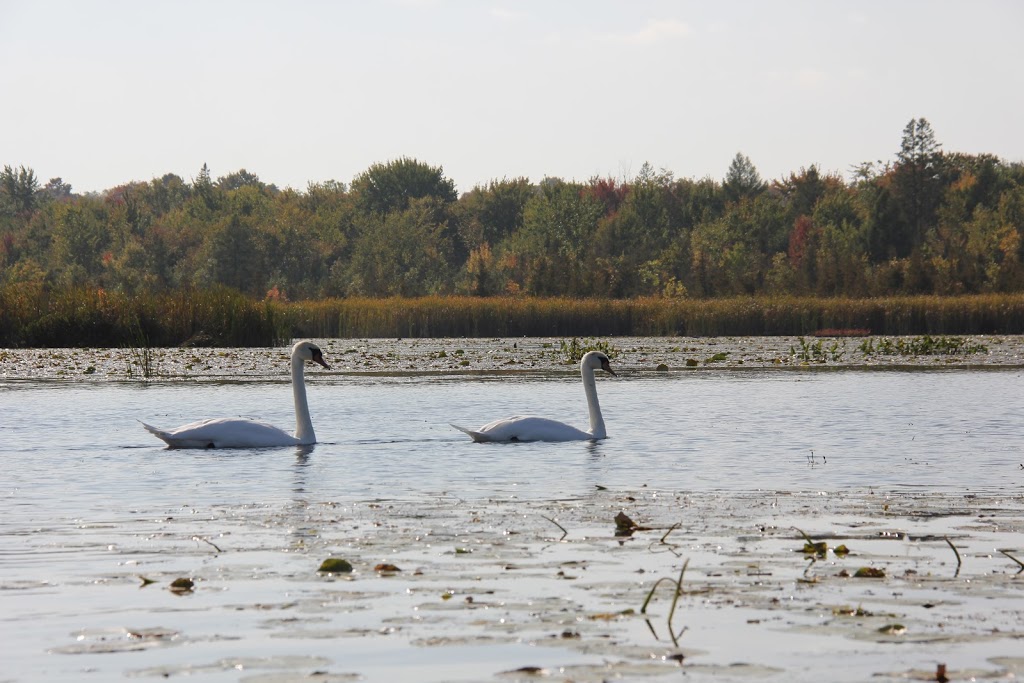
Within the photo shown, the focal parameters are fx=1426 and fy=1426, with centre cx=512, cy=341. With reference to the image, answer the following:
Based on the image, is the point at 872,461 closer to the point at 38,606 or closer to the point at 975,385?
the point at 38,606

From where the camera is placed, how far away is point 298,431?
1330cm

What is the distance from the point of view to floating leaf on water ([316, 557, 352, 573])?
6699mm

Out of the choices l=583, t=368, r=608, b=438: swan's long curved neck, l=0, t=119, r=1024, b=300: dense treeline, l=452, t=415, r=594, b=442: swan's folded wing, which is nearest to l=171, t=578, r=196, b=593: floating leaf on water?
l=452, t=415, r=594, b=442: swan's folded wing

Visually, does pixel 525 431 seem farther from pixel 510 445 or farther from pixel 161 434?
pixel 161 434

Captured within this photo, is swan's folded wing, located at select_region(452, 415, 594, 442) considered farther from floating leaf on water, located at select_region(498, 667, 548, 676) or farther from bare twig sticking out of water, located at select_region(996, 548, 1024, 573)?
floating leaf on water, located at select_region(498, 667, 548, 676)

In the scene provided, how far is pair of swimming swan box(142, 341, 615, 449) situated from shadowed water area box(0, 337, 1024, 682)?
16 centimetres

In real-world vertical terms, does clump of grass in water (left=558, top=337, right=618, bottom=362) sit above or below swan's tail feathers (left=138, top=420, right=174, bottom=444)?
above

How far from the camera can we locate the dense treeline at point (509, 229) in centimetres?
7281

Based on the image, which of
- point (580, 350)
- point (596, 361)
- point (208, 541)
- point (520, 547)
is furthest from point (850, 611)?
point (580, 350)

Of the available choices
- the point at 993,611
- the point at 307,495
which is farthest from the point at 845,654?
the point at 307,495

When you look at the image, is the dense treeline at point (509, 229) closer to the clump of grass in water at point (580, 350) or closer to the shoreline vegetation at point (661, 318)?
the shoreline vegetation at point (661, 318)

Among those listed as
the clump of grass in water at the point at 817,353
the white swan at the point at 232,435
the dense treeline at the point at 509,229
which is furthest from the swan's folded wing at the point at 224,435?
the dense treeline at the point at 509,229

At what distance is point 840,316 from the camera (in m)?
39.9

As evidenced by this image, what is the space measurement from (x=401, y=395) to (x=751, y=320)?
2249cm
